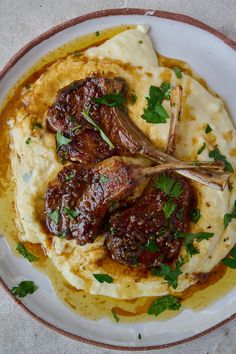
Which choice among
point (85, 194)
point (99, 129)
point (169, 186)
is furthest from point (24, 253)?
point (169, 186)

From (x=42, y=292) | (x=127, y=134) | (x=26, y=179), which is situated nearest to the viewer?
(x=127, y=134)

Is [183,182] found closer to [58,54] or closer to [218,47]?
[218,47]

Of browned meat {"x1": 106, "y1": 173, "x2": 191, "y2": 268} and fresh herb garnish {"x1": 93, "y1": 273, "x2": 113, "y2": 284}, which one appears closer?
browned meat {"x1": 106, "y1": 173, "x2": 191, "y2": 268}

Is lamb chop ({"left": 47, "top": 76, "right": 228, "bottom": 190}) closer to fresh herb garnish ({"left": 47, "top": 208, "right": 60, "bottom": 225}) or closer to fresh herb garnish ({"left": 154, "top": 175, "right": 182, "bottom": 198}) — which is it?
fresh herb garnish ({"left": 154, "top": 175, "right": 182, "bottom": 198})

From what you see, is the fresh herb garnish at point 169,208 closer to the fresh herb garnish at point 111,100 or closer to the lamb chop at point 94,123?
the lamb chop at point 94,123

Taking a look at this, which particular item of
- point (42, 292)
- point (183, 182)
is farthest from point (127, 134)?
point (42, 292)

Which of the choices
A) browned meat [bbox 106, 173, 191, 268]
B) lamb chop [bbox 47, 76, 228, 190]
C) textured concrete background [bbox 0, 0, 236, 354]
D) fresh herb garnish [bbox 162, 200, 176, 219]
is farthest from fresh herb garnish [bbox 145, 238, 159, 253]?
textured concrete background [bbox 0, 0, 236, 354]

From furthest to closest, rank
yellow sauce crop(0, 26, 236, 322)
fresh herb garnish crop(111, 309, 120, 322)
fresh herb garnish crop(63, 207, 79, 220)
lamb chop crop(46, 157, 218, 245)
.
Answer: fresh herb garnish crop(111, 309, 120, 322) → yellow sauce crop(0, 26, 236, 322) → fresh herb garnish crop(63, 207, 79, 220) → lamb chop crop(46, 157, 218, 245)
